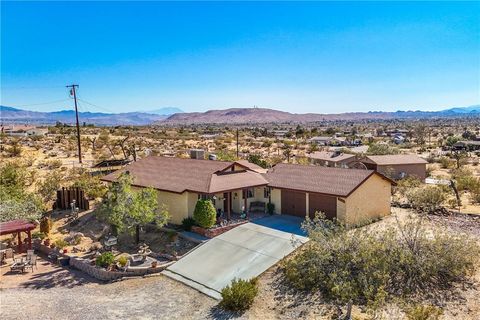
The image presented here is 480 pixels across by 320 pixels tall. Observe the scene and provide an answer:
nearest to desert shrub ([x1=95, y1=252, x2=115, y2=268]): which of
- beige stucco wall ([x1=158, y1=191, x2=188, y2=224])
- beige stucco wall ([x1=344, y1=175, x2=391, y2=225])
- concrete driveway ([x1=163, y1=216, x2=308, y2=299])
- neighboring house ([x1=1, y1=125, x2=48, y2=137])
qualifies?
concrete driveway ([x1=163, y1=216, x2=308, y2=299])

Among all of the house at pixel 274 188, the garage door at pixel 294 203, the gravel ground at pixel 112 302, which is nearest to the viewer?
the gravel ground at pixel 112 302

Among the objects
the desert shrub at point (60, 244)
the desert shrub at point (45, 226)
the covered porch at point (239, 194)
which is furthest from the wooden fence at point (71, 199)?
the covered porch at point (239, 194)

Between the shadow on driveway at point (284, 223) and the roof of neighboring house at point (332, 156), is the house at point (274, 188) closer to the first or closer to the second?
the shadow on driveway at point (284, 223)

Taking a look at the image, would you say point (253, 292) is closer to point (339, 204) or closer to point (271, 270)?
point (271, 270)

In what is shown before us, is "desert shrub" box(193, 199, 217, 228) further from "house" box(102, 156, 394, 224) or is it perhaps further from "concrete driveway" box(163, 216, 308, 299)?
"concrete driveway" box(163, 216, 308, 299)

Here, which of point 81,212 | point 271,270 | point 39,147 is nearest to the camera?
point 271,270

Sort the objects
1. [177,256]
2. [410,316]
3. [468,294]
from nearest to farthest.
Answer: [410,316] < [468,294] < [177,256]

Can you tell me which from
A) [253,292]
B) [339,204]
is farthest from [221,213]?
[253,292]

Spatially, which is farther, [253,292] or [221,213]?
[221,213]
